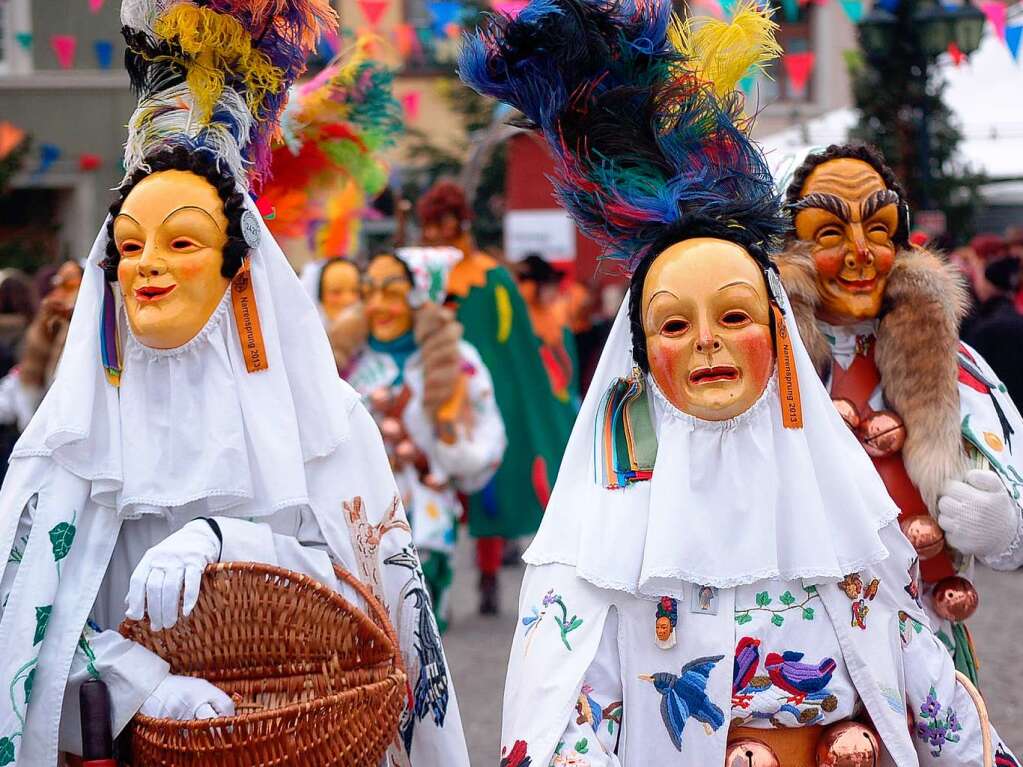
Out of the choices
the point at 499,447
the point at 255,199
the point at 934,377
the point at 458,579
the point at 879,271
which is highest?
the point at 255,199

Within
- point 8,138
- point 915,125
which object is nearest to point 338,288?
point 915,125

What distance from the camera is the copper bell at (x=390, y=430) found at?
7.57 m

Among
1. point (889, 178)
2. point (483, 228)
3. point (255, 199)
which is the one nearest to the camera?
point (255, 199)

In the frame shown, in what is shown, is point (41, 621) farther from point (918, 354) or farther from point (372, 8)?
point (372, 8)

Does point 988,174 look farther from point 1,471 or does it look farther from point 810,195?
point 810,195

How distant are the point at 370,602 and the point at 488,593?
5.31m

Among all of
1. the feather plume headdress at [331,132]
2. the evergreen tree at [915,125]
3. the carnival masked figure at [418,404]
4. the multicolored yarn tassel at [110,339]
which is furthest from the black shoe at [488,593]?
the multicolored yarn tassel at [110,339]

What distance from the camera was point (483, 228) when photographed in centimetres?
2009

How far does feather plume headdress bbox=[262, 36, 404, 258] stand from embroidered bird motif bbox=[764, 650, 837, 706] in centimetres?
225

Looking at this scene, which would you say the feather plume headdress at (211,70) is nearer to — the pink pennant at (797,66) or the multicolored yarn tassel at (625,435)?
the multicolored yarn tassel at (625,435)

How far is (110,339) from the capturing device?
378cm

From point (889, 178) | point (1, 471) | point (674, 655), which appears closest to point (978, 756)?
point (674, 655)

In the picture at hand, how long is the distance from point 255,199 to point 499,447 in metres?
4.01

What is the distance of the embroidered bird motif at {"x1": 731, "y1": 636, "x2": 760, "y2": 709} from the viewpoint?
11.1ft
